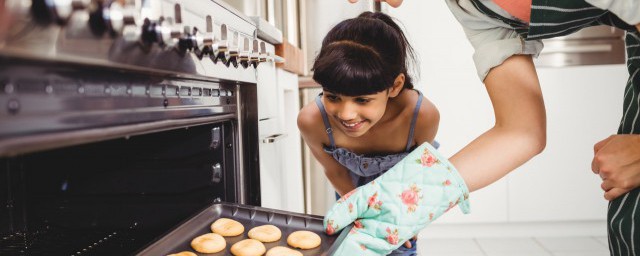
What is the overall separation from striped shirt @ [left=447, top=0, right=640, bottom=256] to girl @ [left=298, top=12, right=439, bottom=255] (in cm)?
35

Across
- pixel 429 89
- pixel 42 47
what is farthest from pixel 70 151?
pixel 429 89

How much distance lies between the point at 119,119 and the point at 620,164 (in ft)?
2.29

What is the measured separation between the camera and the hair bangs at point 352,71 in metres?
1.15

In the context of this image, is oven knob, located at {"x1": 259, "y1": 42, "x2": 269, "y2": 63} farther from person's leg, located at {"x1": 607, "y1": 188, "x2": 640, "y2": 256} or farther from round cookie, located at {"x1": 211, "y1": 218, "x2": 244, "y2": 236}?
person's leg, located at {"x1": 607, "y1": 188, "x2": 640, "y2": 256}

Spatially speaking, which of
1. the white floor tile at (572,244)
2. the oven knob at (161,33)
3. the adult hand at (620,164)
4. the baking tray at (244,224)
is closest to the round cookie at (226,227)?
the baking tray at (244,224)

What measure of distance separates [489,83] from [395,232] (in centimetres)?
30

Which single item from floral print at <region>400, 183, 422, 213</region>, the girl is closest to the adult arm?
floral print at <region>400, 183, 422, 213</region>

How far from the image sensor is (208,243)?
0.77 metres

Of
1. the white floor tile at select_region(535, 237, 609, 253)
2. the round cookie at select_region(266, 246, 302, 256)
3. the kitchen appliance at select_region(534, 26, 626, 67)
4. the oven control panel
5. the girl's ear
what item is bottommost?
the white floor tile at select_region(535, 237, 609, 253)

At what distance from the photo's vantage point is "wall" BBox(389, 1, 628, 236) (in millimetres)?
2584

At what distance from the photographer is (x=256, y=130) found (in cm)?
102

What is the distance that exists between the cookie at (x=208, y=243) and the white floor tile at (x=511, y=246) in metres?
2.01

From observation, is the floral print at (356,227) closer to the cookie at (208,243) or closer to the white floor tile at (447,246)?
the cookie at (208,243)

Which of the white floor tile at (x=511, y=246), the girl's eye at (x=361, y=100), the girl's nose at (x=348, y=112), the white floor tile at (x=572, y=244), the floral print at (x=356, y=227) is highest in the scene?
the girl's eye at (x=361, y=100)
